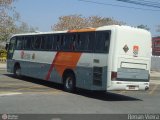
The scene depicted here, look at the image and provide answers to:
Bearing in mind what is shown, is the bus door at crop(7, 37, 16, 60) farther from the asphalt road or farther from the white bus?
the asphalt road

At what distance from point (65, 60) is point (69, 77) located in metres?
0.86

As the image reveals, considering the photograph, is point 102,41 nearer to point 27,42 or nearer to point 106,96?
point 106,96

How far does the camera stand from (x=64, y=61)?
20.7 metres

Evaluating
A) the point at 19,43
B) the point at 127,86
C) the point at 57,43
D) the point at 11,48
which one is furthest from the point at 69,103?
the point at 11,48

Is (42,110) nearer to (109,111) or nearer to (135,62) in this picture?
(109,111)

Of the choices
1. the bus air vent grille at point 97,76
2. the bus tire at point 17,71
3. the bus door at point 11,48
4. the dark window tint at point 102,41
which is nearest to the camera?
the dark window tint at point 102,41

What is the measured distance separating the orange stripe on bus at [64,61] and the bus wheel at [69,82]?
1.26 feet

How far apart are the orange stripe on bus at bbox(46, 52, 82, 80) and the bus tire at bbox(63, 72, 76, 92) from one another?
0.37 meters

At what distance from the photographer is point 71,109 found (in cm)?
1425

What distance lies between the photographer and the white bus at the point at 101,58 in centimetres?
1756

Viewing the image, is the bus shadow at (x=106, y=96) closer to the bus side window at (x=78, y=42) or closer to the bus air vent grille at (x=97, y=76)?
the bus air vent grille at (x=97, y=76)

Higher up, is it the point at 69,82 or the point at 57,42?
the point at 57,42

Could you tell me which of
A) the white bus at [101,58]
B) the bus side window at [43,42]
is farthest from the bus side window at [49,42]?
the bus side window at [43,42]

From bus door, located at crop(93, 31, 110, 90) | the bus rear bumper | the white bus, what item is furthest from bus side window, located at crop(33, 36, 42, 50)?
the bus rear bumper
